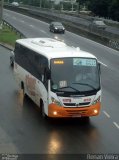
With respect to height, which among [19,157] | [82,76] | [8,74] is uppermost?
[82,76]

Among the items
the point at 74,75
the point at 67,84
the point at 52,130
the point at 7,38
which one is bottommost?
the point at 7,38

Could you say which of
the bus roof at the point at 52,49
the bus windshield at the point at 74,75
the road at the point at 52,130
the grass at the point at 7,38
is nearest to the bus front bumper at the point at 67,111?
the road at the point at 52,130

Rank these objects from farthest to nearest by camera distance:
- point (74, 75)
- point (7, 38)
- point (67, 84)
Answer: point (7, 38) → point (74, 75) → point (67, 84)

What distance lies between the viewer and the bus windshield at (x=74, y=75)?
57.5 ft

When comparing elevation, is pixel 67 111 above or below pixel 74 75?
Answer: below

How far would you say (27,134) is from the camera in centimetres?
1658

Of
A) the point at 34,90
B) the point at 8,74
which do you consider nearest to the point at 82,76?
the point at 34,90

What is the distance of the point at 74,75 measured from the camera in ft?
58.3

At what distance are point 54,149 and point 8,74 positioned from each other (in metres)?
15.2

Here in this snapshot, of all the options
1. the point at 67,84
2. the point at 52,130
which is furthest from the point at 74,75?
the point at 52,130

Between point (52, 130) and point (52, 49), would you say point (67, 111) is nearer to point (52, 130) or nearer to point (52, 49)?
point (52, 130)

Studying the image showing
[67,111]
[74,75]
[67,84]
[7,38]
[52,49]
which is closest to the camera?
[67,111]

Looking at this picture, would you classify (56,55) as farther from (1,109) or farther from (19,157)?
(19,157)

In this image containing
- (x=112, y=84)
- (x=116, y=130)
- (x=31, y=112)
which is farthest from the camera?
(x=112, y=84)
